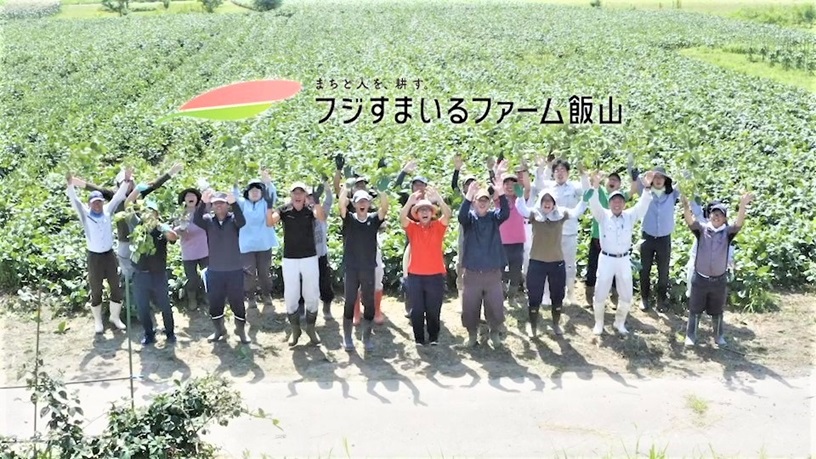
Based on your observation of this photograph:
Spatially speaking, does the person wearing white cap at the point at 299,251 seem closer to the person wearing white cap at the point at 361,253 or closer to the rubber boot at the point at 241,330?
the person wearing white cap at the point at 361,253

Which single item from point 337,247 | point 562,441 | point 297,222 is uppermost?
point 297,222

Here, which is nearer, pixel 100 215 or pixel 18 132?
pixel 100 215

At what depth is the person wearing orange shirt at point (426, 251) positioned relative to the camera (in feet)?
27.1

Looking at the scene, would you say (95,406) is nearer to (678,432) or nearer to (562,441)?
(562,441)

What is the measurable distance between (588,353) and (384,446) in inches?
111

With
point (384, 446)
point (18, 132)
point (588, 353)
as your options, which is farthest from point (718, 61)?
point (384, 446)

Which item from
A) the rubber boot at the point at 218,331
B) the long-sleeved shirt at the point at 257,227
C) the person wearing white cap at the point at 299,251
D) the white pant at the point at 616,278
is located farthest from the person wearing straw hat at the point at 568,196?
the rubber boot at the point at 218,331

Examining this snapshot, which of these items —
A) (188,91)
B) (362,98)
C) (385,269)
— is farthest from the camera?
(188,91)

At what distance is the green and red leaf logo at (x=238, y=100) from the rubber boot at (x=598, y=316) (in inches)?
420

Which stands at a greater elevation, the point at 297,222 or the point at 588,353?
the point at 297,222

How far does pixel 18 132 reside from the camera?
766 inches

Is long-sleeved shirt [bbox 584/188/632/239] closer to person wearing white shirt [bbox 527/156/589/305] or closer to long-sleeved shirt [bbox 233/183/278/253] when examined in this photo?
person wearing white shirt [bbox 527/156/589/305]

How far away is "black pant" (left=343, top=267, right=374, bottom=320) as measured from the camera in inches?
334

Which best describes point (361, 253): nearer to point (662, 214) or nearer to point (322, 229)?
point (322, 229)
